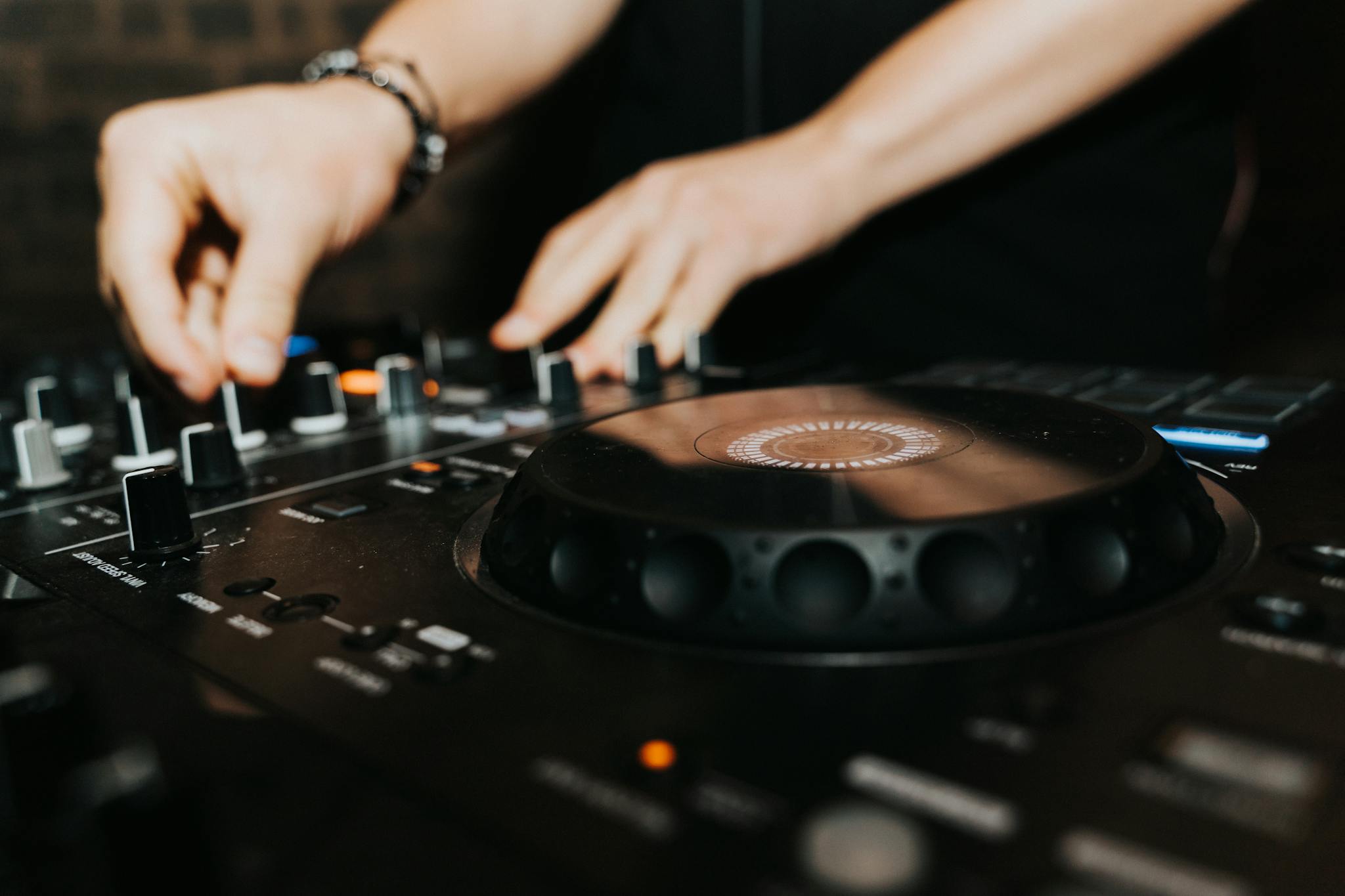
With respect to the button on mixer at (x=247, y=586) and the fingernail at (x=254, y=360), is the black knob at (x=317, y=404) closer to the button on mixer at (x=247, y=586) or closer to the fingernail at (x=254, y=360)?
the fingernail at (x=254, y=360)

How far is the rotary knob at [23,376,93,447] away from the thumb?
122mm

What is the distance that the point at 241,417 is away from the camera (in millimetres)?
776

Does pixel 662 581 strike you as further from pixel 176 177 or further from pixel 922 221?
pixel 922 221

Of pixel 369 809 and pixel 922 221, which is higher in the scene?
pixel 922 221

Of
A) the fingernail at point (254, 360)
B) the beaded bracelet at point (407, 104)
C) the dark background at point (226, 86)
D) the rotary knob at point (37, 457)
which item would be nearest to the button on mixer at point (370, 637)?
the rotary knob at point (37, 457)

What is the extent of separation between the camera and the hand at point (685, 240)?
3.67ft

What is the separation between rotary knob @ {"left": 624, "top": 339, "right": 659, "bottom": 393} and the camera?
0.95 m

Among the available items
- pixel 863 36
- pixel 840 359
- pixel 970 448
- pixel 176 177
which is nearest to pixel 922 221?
pixel 863 36

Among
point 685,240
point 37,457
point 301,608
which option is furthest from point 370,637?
point 685,240

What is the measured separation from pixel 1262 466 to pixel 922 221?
980mm

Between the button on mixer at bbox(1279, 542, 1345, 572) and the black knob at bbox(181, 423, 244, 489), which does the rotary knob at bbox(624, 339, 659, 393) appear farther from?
the button on mixer at bbox(1279, 542, 1345, 572)

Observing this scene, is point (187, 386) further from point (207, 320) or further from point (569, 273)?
point (569, 273)

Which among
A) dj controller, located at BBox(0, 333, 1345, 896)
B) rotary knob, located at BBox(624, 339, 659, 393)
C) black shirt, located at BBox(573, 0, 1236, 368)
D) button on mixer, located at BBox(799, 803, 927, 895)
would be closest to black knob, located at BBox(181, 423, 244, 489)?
dj controller, located at BBox(0, 333, 1345, 896)

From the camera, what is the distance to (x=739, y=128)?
1.62 m
